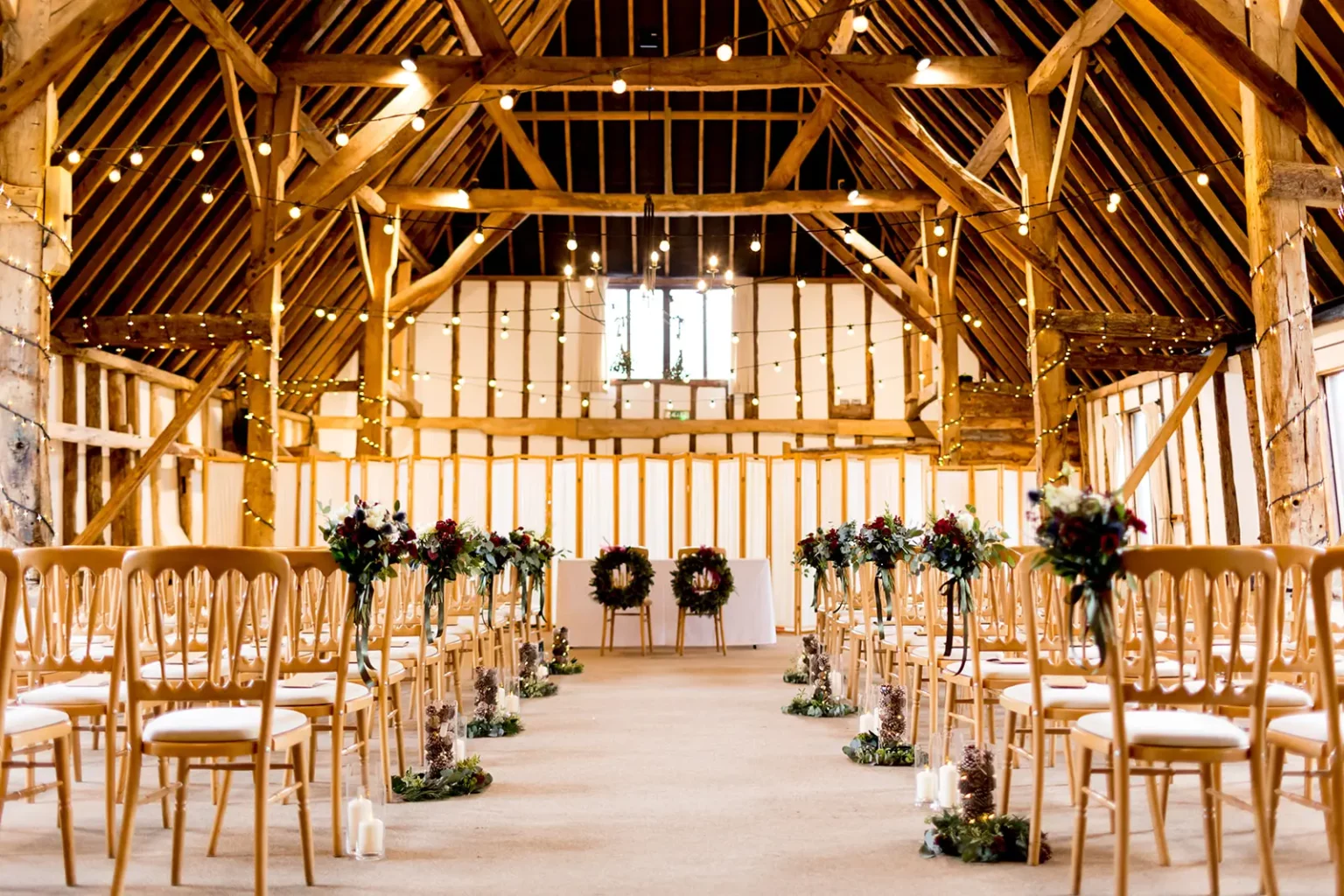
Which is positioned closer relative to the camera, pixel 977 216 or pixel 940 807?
pixel 940 807

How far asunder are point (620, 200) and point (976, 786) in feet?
33.2

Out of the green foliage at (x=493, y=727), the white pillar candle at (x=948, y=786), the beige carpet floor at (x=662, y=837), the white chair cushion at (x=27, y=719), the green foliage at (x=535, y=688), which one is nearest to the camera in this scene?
the white chair cushion at (x=27, y=719)

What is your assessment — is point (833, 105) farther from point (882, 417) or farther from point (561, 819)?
point (561, 819)

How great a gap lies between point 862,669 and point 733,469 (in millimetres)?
4911

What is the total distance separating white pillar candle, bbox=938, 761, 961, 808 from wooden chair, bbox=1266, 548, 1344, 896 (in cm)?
102

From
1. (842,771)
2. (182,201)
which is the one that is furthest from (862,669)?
(182,201)

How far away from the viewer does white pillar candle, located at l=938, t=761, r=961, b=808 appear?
12.7 feet

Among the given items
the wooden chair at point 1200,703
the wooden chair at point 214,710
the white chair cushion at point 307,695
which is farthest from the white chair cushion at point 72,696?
the wooden chair at point 1200,703

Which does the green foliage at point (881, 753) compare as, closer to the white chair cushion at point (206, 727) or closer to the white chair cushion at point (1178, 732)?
the white chair cushion at point (1178, 732)

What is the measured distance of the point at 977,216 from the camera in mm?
10234

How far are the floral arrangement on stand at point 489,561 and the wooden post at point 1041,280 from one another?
4906mm

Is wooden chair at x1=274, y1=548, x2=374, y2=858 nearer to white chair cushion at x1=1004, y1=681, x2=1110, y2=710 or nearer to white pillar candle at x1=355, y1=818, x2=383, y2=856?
white pillar candle at x1=355, y1=818, x2=383, y2=856

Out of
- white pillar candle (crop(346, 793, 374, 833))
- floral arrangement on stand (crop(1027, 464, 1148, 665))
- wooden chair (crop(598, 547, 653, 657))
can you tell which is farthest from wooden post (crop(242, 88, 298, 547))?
floral arrangement on stand (crop(1027, 464, 1148, 665))

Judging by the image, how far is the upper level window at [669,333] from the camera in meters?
18.7
